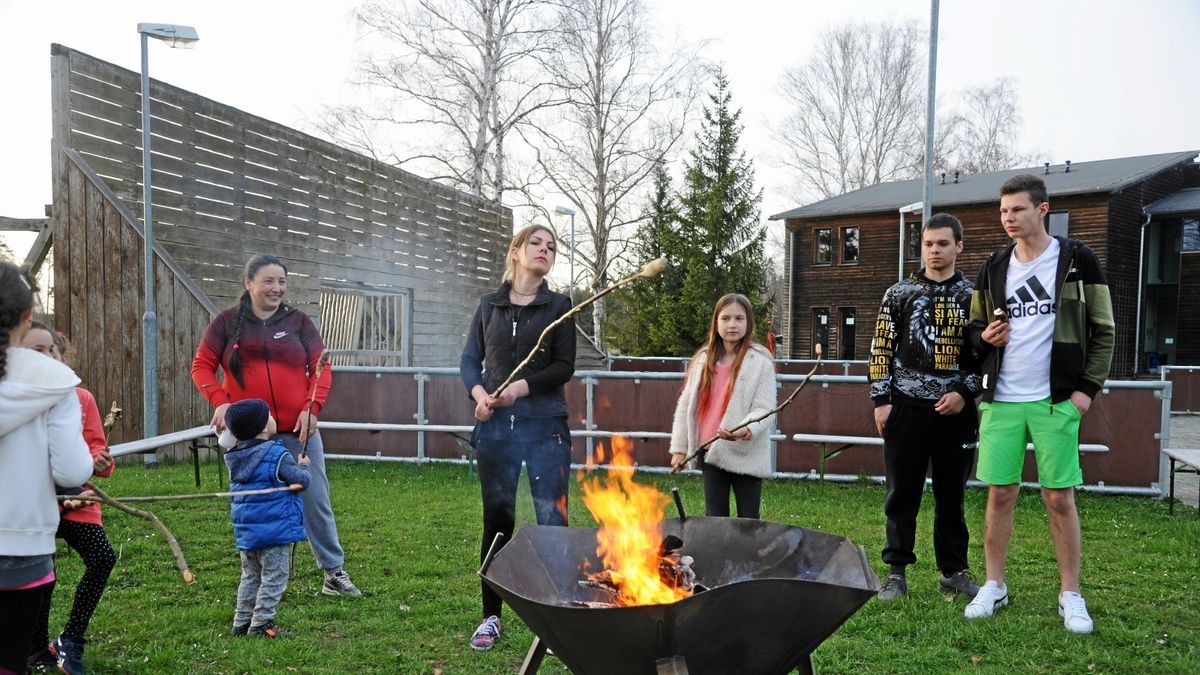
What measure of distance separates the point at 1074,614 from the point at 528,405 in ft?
9.60

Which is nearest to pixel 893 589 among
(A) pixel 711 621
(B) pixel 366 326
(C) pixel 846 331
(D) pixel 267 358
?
(A) pixel 711 621

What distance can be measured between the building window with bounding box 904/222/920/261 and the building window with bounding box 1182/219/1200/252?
824 centimetres

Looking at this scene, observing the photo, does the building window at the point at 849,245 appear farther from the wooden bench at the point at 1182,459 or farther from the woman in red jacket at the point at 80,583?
the woman in red jacket at the point at 80,583

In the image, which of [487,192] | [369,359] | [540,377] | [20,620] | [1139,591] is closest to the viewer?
[20,620]

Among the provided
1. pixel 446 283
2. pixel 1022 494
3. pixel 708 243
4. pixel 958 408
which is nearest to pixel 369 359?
pixel 446 283

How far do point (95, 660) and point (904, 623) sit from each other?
394cm

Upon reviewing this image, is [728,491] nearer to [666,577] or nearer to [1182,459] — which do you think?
[666,577]

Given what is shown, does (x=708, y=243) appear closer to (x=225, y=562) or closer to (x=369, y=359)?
(x=369, y=359)

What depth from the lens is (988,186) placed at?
1104 inches

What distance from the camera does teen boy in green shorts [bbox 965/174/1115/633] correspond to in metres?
4.01

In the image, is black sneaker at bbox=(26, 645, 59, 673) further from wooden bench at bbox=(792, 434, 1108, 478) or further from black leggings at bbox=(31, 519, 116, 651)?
wooden bench at bbox=(792, 434, 1108, 478)

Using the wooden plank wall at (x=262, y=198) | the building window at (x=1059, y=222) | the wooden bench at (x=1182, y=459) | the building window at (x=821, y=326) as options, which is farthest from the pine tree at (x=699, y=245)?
the wooden bench at (x=1182, y=459)

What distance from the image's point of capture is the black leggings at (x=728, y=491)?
4.31m

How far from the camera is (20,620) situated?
2633 millimetres
